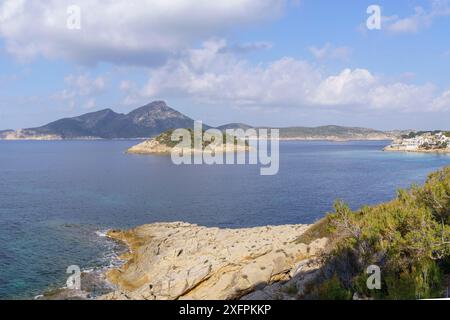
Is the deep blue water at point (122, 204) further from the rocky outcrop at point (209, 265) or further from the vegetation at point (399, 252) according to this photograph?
the vegetation at point (399, 252)

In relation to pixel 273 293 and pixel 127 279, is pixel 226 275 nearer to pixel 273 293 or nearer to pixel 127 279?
pixel 273 293

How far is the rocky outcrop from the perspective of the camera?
22.2 m

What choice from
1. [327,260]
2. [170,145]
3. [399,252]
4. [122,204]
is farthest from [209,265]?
[170,145]

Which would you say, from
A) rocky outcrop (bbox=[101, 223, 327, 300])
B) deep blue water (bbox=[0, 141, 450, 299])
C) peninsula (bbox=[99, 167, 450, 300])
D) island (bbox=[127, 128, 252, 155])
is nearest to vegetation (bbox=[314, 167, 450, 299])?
peninsula (bbox=[99, 167, 450, 300])

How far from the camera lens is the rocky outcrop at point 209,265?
22.2m

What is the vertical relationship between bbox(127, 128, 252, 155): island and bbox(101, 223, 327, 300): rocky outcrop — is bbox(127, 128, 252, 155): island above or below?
above

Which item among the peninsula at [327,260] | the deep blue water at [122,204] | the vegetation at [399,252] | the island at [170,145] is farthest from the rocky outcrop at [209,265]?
the island at [170,145]

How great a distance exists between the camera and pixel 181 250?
108 feet

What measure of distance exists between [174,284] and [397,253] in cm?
1372

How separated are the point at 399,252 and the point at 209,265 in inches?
525

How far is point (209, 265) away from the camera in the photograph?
82.9 ft

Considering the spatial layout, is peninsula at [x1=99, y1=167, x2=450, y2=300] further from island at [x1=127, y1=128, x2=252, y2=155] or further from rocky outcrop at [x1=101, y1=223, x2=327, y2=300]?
island at [x1=127, y1=128, x2=252, y2=155]

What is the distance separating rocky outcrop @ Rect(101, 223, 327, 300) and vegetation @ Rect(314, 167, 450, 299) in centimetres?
421
